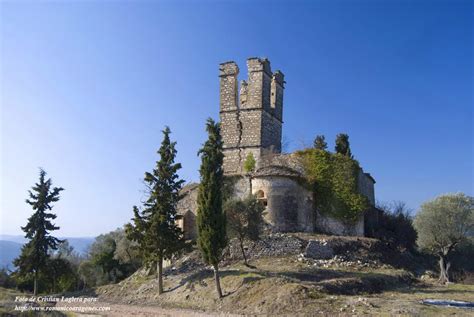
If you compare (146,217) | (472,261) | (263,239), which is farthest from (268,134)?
(472,261)

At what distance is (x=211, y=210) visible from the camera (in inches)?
834

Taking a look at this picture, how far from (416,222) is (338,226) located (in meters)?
5.16

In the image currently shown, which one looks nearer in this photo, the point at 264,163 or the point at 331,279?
the point at 331,279

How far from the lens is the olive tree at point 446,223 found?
26688mm

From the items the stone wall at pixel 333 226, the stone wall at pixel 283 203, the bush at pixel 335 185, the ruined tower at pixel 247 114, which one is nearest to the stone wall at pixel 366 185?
the bush at pixel 335 185

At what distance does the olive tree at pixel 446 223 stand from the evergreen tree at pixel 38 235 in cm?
2469

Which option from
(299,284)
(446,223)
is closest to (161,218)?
(299,284)

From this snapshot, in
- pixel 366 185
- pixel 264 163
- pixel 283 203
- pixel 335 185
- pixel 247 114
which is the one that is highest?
pixel 247 114

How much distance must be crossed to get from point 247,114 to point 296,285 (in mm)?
18782

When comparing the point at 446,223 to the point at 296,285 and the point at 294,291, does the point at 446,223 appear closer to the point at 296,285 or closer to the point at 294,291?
the point at 296,285

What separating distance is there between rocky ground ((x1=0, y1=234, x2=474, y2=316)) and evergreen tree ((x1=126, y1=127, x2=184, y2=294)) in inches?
75.7

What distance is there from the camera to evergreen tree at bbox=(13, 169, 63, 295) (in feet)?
95.8

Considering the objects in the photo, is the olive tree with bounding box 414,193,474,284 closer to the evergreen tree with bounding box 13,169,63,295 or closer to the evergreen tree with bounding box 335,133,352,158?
the evergreen tree with bounding box 335,133,352,158

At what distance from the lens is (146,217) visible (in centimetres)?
2547
